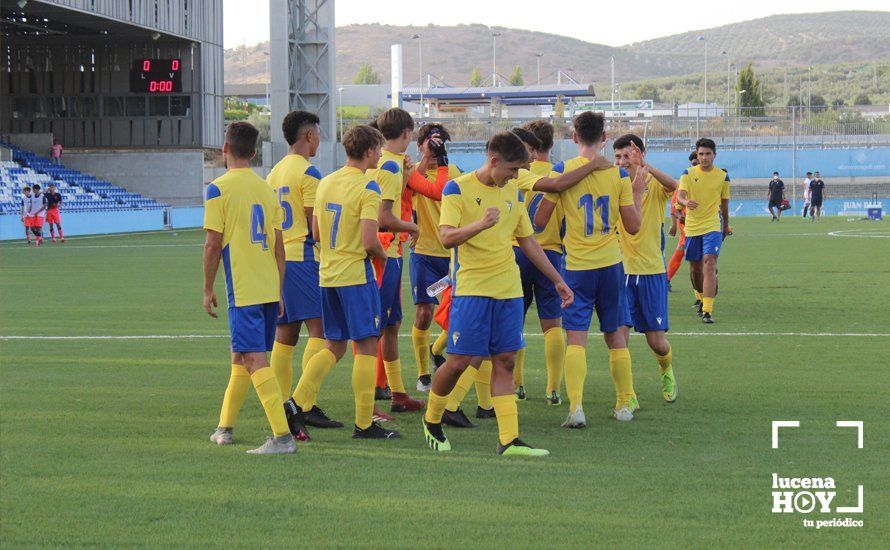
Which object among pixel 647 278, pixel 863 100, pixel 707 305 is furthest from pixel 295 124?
pixel 863 100

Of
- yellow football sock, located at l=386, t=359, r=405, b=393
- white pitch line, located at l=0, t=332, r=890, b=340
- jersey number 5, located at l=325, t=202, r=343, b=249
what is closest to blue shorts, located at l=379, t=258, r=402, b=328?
yellow football sock, located at l=386, t=359, r=405, b=393

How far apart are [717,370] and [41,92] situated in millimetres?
44918

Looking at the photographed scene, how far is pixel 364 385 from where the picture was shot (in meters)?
7.24

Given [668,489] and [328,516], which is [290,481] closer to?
[328,516]

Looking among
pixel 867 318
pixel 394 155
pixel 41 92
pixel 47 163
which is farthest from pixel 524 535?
pixel 41 92

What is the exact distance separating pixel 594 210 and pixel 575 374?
44.8 inches

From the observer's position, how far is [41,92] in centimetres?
4934

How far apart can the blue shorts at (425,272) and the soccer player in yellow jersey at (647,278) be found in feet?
4.67

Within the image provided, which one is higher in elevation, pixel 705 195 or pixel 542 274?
pixel 705 195

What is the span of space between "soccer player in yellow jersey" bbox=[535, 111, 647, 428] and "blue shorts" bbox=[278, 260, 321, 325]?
1.64 m

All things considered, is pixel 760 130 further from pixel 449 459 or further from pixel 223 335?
pixel 449 459

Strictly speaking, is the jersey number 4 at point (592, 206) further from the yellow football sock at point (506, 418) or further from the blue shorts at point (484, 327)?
the yellow football sock at point (506, 418)

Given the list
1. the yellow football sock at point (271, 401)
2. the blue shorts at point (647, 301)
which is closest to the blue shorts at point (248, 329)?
the yellow football sock at point (271, 401)

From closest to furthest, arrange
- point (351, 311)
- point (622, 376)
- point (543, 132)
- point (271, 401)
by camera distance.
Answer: point (271, 401) → point (351, 311) → point (622, 376) → point (543, 132)
